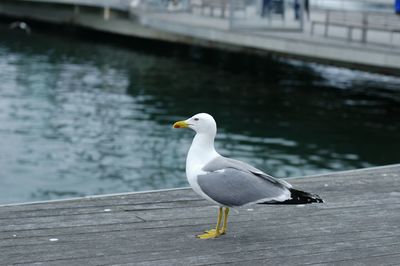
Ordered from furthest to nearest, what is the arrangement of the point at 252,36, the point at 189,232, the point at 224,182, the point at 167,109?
1. the point at 252,36
2. the point at 167,109
3. the point at 189,232
4. the point at 224,182

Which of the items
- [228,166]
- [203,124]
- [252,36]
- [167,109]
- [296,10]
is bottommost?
[167,109]

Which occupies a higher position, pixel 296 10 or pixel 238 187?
pixel 238 187

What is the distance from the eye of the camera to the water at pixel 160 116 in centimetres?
1571

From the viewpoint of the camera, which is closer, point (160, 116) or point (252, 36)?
point (160, 116)

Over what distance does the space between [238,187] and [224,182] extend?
3.9 inches

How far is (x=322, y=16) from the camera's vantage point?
27453 mm

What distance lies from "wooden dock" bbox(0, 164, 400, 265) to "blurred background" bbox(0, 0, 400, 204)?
7.09 meters

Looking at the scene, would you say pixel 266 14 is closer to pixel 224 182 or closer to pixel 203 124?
pixel 203 124

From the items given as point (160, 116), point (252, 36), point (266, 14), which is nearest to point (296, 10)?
point (266, 14)

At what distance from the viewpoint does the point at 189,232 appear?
20.0 feet

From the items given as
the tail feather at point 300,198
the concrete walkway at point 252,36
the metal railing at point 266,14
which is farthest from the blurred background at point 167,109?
the tail feather at point 300,198

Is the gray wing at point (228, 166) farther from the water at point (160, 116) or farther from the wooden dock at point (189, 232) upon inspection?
the water at point (160, 116)

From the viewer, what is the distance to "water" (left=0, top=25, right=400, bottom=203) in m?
15.7

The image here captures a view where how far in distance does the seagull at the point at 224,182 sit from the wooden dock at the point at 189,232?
315mm
